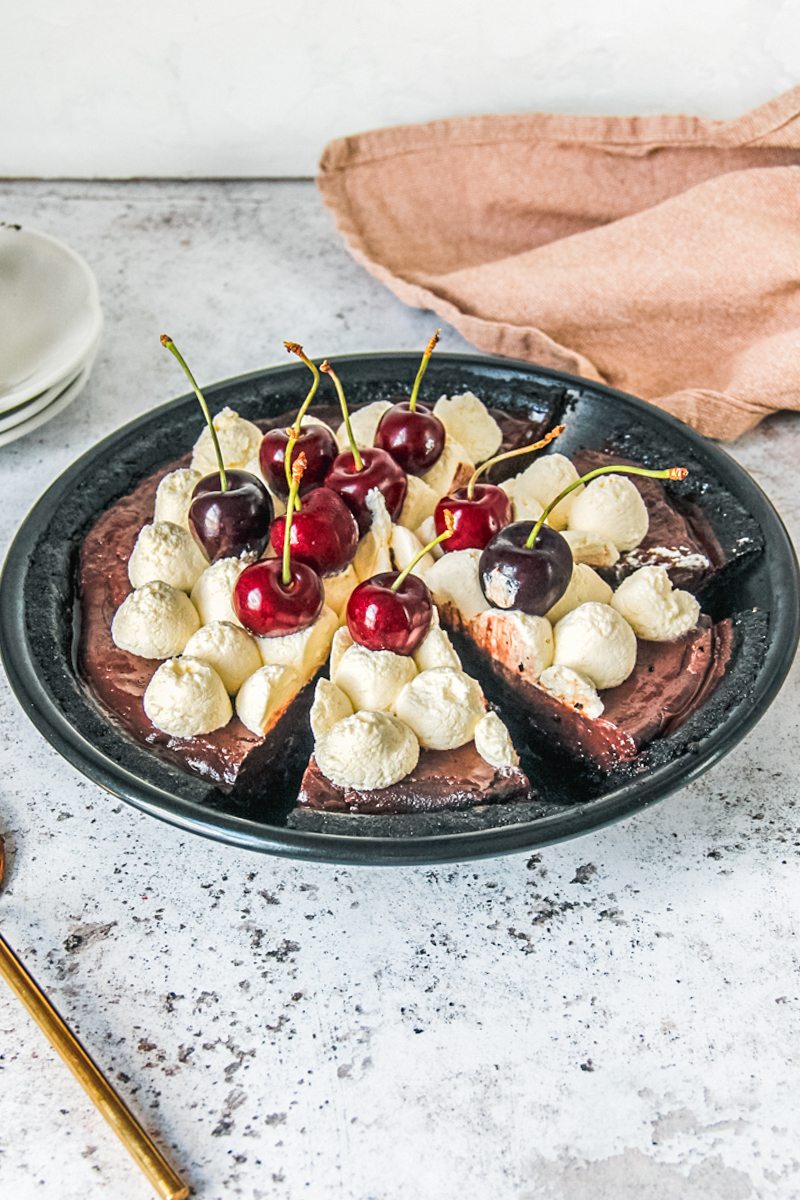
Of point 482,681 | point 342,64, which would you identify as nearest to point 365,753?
point 482,681

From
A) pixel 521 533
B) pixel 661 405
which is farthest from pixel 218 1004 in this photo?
pixel 661 405

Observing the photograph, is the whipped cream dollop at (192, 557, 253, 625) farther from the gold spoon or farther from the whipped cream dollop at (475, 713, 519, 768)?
the gold spoon

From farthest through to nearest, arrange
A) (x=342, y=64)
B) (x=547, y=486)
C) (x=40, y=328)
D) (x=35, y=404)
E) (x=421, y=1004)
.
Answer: (x=342, y=64) → (x=40, y=328) → (x=35, y=404) → (x=547, y=486) → (x=421, y=1004)

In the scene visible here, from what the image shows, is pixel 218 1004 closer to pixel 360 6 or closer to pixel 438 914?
pixel 438 914

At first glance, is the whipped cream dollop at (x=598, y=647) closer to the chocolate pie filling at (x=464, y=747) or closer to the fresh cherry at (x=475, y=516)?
the chocolate pie filling at (x=464, y=747)

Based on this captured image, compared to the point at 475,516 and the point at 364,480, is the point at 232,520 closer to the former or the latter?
the point at 364,480
